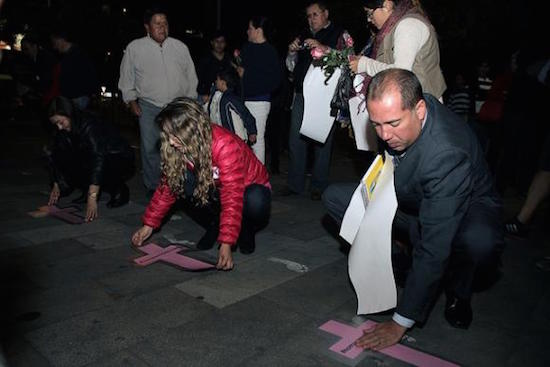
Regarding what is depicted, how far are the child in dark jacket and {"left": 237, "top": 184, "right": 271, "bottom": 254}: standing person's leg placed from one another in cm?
152

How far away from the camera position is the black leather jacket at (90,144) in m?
4.09

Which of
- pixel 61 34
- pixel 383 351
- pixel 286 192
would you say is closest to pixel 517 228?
pixel 286 192

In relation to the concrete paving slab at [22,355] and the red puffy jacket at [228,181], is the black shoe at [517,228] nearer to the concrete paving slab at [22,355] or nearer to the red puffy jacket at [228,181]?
the red puffy jacket at [228,181]

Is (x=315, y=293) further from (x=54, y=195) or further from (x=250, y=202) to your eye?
(x=54, y=195)

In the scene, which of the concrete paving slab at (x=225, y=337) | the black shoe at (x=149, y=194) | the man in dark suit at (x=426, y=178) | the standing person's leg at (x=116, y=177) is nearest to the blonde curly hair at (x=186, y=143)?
the concrete paving slab at (x=225, y=337)

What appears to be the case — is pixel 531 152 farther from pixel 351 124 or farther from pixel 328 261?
pixel 328 261

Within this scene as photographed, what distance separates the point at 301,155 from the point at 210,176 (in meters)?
2.04

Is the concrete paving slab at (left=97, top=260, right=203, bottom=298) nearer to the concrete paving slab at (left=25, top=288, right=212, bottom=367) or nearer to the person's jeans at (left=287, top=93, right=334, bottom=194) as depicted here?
the concrete paving slab at (left=25, top=288, right=212, bottom=367)

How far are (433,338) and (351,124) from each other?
1762 millimetres

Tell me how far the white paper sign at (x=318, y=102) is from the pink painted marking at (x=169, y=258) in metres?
1.59

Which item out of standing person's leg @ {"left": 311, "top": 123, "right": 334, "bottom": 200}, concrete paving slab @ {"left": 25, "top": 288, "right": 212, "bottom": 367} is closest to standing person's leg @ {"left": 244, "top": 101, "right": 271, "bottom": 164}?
standing person's leg @ {"left": 311, "top": 123, "right": 334, "bottom": 200}

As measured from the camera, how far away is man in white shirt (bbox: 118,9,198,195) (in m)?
4.57

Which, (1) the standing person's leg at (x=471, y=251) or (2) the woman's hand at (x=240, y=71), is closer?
(1) the standing person's leg at (x=471, y=251)

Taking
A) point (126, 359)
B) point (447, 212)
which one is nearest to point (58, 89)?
point (126, 359)
